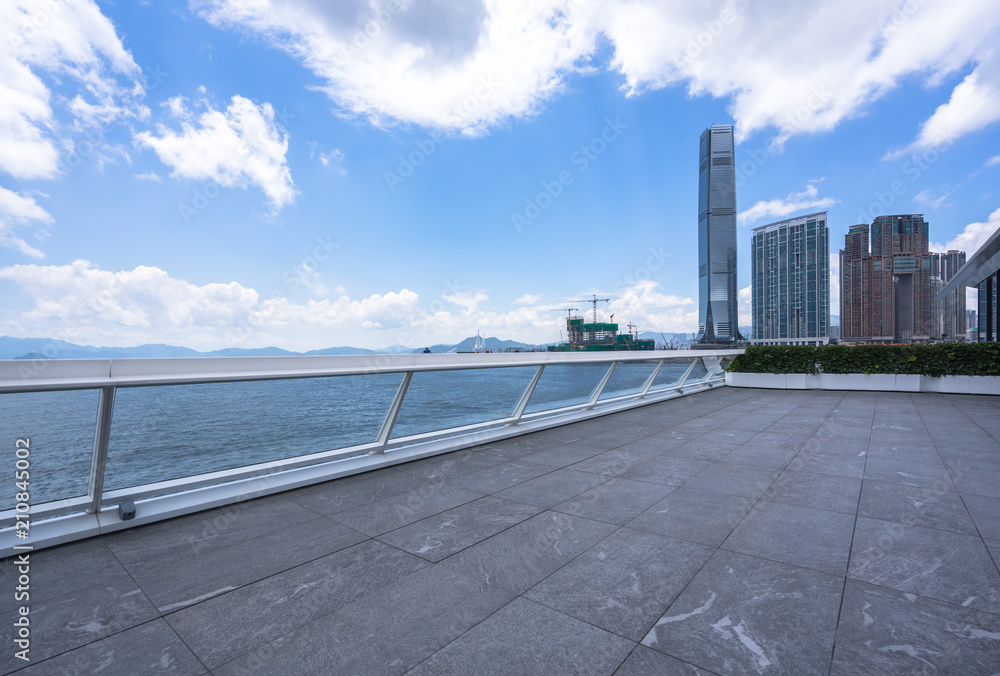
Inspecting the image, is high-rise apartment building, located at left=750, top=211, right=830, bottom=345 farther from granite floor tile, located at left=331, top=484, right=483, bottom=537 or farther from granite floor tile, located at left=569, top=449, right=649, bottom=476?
granite floor tile, located at left=331, top=484, right=483, bottom=537

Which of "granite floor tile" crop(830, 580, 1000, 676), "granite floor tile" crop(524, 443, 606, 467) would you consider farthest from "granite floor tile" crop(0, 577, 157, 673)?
"granite floor tile" crop(524, 443, 606, 467)

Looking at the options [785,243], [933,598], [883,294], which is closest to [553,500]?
[933,598]

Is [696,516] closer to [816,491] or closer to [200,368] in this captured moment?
[816,491]

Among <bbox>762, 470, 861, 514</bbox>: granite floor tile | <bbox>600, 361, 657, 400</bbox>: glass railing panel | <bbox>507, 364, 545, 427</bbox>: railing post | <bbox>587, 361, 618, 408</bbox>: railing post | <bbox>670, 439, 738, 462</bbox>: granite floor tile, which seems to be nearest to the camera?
<bbox>762, 470, 861, 514</bbox>: granite floor tile

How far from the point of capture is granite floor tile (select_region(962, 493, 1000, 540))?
124 inches

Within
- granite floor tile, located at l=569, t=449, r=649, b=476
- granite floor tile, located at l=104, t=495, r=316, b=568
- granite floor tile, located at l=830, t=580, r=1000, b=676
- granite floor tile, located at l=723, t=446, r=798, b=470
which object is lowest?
granite floor tile, located at l=104, t=495, r=316, b=568

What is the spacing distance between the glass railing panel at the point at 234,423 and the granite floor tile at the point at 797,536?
3.81 metres

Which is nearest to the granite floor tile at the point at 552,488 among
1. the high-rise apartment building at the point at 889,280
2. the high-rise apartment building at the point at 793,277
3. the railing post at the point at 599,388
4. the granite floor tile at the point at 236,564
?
the granite floor tile at the point at 236,564

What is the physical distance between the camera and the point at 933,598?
2.27 meters

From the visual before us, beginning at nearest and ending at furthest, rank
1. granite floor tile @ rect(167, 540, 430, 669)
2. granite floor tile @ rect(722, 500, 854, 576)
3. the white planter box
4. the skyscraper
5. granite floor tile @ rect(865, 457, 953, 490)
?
granite floor tile @ rect(167, 540, 430, 669) < granite floor tile @ rect(722, 500, 854, 576) < granite floor tile @ rect(865, 457, 953, 490) < the white planter box < the skyscraper

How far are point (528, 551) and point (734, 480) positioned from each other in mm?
2860

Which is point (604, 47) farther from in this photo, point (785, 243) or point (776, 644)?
point (785, 243)

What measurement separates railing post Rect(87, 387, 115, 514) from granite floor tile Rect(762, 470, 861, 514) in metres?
5.73

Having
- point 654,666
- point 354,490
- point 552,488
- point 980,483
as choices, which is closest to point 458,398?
point 354,490
